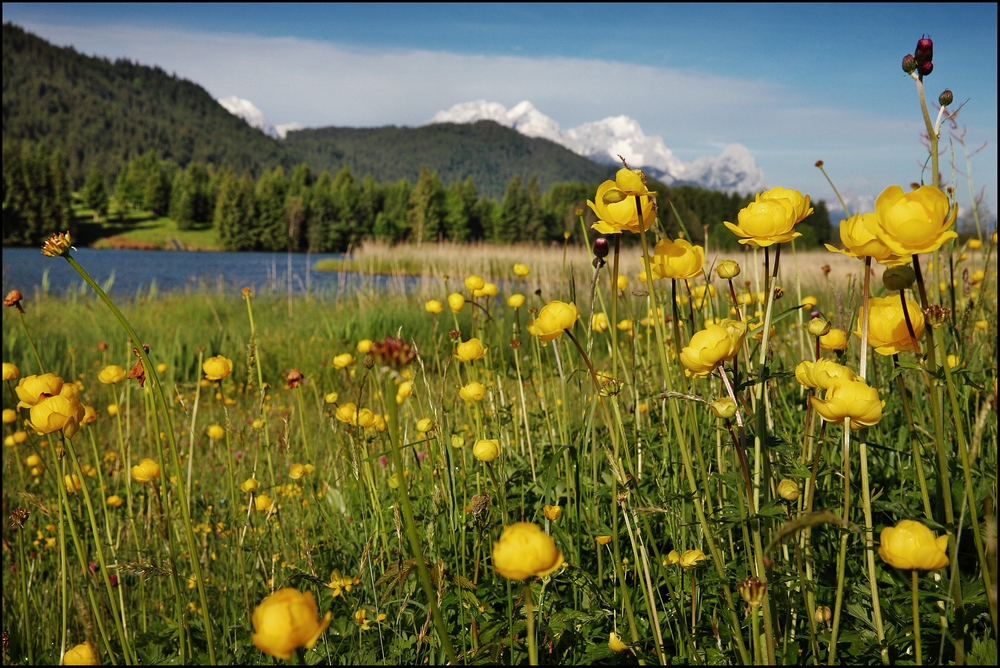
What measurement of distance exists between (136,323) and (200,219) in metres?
40.8

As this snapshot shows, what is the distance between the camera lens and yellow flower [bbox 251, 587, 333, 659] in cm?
43

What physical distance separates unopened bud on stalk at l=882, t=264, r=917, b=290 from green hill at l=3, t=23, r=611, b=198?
67754 mm

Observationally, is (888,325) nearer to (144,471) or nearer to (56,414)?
(56,414)

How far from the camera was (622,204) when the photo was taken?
79cm

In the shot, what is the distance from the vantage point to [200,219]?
41156mm

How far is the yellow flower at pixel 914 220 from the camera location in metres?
0.60

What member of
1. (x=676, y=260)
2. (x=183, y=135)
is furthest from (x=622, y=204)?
(x=183, y=135)

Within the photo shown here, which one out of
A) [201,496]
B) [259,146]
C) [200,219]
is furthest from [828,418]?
[259,146]

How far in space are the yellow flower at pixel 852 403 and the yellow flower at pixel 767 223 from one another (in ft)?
0.60

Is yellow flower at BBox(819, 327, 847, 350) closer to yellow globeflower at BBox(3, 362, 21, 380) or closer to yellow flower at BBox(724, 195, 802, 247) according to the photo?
yellow flower at BBox(724, 195, 802, 247)

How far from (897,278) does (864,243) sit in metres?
0.06

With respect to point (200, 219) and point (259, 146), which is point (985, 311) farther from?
point (259, 146)

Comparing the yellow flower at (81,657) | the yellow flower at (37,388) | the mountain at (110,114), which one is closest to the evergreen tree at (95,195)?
the mountain at (110,114)

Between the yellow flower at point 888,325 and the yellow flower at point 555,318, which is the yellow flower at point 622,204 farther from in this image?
the yellow flower at point 888,325
